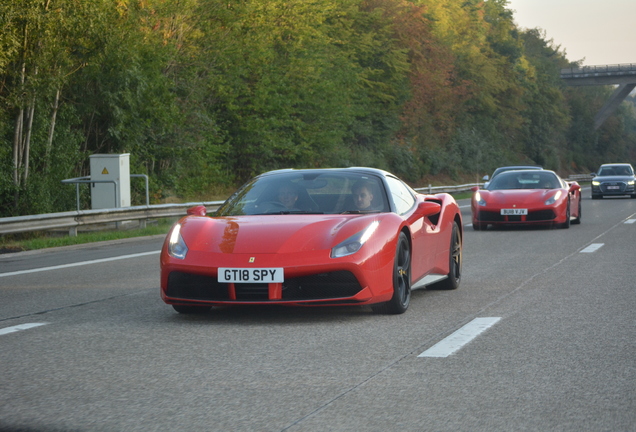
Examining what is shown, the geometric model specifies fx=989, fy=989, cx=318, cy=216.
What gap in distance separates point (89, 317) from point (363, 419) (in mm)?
4050

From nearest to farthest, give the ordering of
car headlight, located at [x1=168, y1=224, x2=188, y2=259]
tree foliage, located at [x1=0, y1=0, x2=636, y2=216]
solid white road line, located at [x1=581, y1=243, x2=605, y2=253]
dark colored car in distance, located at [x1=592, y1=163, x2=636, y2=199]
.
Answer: car headlight, located at [x1=168, y1=224, x2=188, y2=259] → solid white road line, located at [x1=581, y1=243, x2=605, y2=253] → tree foliage, located at [x1=0, y1=0, x2=636, y2=216] → dark colored car in distance, located at [x1=592, y1=163, x2=636, y2=199]

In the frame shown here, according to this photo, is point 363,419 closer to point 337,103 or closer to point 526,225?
point 526,225

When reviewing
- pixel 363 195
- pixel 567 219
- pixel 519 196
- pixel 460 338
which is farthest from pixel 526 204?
pixel 460 338

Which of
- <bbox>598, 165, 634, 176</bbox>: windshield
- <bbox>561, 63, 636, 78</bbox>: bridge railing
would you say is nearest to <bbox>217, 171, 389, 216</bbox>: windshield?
<bbox>598, 165, 634, 176</bbox>: windshield

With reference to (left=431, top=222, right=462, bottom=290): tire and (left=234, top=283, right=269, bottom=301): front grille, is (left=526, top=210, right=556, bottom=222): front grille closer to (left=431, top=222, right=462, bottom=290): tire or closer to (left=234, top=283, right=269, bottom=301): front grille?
(left=431, top=222, right=462, bottom=290): tire

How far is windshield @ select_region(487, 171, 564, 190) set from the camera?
2022 centimetres

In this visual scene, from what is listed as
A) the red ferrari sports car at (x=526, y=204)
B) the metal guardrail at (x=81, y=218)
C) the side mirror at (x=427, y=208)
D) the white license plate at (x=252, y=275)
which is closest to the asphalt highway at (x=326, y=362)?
the white license plate at (x=252, y=275)

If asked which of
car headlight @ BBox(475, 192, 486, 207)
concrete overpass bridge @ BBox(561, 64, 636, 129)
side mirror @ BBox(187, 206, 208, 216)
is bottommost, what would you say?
car headlight @ BBox(475, 192, 486, 207)

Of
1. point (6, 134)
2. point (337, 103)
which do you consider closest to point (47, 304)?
point (6, 134)

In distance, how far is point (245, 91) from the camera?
124 ft

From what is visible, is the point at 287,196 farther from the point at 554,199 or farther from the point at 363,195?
the point at 554,199

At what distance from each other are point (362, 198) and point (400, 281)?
34.2 inches

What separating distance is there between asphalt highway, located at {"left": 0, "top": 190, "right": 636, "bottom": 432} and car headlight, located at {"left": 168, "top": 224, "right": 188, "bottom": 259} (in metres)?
0.53

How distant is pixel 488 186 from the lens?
816 inches
